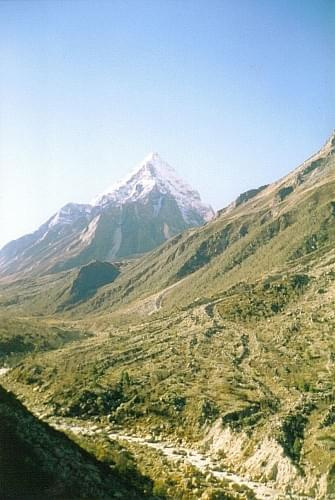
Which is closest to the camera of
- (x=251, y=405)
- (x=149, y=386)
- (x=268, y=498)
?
(x=268, y=498)

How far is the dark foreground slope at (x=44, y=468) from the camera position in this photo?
94.5 feet

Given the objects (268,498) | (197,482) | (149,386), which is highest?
(149,386)

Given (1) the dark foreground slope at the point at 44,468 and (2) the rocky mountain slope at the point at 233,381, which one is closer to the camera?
(1) the dark foreground slope at the point at 44,468

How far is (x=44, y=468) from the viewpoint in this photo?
3122cm

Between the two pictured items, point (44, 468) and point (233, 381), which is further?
point (233, 381)

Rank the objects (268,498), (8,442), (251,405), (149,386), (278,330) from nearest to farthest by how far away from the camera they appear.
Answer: (8,442)
(268,498)
(251,405)
(149,386)
(278,330)

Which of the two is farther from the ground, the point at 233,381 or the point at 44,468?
the point at 44,468

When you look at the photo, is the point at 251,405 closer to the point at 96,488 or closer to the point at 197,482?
the point at 197,482

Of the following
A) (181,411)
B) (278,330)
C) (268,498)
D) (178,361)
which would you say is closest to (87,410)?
(181,411)

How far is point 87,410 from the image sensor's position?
6631cm

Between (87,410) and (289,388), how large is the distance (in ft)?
95.6

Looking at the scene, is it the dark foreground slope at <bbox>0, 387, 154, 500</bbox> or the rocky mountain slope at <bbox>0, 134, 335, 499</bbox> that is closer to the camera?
the dark foreground slope at <bbox>0, 387, 154, 500</bbox>

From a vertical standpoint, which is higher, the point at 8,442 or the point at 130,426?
the point at 8,442

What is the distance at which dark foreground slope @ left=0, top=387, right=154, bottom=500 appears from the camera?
94.5 ft
